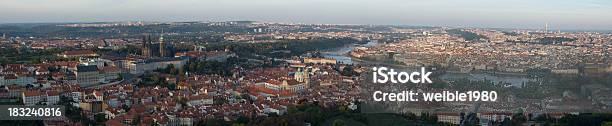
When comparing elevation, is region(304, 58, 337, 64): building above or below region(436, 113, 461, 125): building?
below

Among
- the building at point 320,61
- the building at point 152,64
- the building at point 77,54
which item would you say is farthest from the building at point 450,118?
the building at point 77,54

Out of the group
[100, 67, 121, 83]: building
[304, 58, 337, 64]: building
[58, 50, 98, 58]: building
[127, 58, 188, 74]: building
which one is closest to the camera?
[100, 67, 121, 83]: building

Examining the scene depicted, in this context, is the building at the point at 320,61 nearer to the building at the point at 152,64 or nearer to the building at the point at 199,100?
the building at the point at 152,64

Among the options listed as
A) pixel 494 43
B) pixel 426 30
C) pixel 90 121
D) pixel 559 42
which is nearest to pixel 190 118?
pixel 90 121

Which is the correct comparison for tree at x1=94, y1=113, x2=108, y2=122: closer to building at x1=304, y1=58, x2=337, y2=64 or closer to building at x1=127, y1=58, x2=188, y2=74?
building at x1=127, y1=58, x2=188, y2=74

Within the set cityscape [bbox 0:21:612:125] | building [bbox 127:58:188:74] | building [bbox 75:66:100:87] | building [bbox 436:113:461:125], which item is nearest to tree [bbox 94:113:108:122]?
cityscape [bbox 0:21:612:125]

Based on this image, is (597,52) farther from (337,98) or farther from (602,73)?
(337,98)

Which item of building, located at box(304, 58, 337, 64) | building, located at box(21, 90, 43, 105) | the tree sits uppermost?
building, located at box(21, 90, 43, 105)

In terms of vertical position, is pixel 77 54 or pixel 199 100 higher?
pixel 77 54

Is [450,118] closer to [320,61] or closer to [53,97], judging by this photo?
[53,97]

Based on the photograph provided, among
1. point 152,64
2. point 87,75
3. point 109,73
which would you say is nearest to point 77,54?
point 152,64
